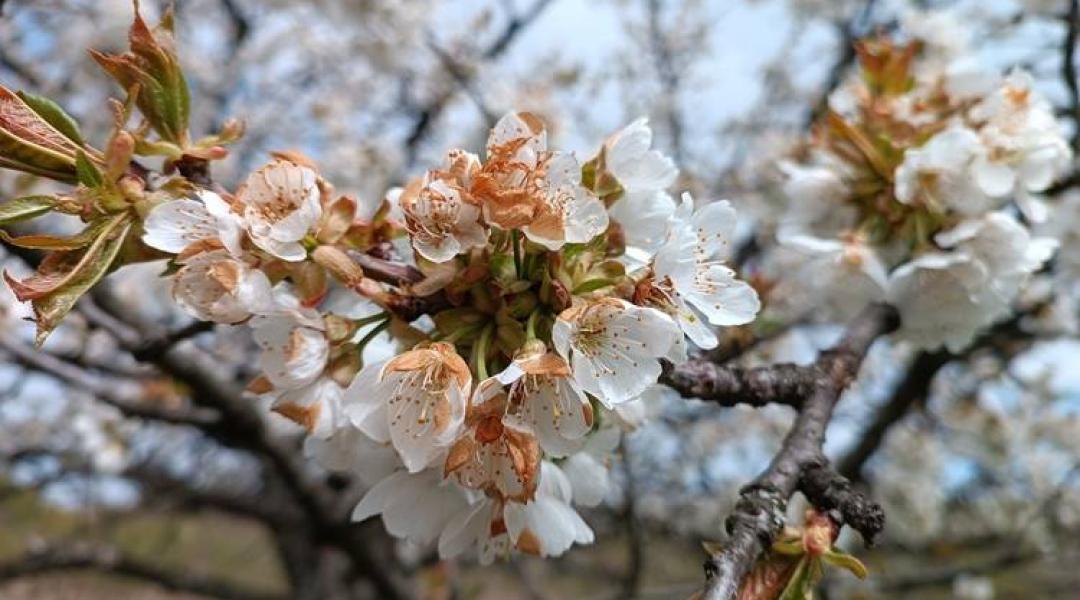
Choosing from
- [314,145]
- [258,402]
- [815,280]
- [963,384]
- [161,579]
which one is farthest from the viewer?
[314,145]

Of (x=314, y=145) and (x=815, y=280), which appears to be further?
(x=314, y=145)

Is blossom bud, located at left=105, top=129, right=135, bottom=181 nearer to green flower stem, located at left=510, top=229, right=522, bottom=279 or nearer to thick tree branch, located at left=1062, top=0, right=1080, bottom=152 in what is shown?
green flower stem, located at left=510, top=229, right=522, bottom=279

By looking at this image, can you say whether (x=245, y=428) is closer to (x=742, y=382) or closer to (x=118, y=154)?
(x=118, y=154)

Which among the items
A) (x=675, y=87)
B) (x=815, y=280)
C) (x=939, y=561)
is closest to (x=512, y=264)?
(x=815, y=280)

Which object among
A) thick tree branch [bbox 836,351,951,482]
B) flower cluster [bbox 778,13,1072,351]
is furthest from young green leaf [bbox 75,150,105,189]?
thick tree branch [bbox 836,351,951,482]

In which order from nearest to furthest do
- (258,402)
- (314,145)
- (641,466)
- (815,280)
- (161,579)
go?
(815,280) → (258,402) → (161,579) → (641,466) → (314,145)

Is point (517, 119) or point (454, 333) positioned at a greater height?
point (517, 119)

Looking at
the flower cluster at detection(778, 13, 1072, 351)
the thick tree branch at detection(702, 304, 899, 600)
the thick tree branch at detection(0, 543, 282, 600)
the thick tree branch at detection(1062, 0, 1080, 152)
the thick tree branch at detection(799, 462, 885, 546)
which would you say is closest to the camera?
the thick tree branch at detection(702, 304, 899, 600)

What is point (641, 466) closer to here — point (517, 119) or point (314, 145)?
point (314, 145)
